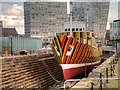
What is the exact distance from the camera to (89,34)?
34719 mm

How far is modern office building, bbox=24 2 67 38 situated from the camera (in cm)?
13500

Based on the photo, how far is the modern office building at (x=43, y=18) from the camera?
443ft

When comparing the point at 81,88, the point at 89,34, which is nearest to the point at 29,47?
the point at 89,34

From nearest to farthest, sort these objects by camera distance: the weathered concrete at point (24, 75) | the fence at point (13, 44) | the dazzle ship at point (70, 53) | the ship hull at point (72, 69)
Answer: the weathered concrete at point (24, 75), the ship hull at point (72, 69), the dazzle ship at point (70, 53), the fence at point (13, 44)

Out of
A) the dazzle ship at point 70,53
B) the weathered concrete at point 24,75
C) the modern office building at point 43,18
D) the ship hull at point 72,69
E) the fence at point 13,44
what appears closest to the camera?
the weathered concrete at point 24,75

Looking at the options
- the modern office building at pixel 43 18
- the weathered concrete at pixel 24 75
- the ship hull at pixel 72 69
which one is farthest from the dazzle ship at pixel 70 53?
the modern office building at pixel 43 18

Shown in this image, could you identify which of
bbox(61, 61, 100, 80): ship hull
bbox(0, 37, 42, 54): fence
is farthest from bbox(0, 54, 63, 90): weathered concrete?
bbox(0, 37, 42, 54): fence

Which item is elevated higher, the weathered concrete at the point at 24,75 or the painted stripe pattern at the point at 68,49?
the painted stripe pattern at the point at 68,49

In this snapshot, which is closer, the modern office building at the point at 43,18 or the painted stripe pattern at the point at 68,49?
the painted stripe pattern at the point at 68,49

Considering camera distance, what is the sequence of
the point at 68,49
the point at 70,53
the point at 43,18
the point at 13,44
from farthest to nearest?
the point at 43,18
the point at 13,44
the point at 70,53
the point at 68,49

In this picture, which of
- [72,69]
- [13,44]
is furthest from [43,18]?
[72,69]

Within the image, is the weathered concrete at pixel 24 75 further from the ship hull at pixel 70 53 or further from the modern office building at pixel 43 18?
the modern office building at pixel 43 18

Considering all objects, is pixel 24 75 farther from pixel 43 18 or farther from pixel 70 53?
pixel 43 18

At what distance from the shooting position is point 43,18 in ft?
462
